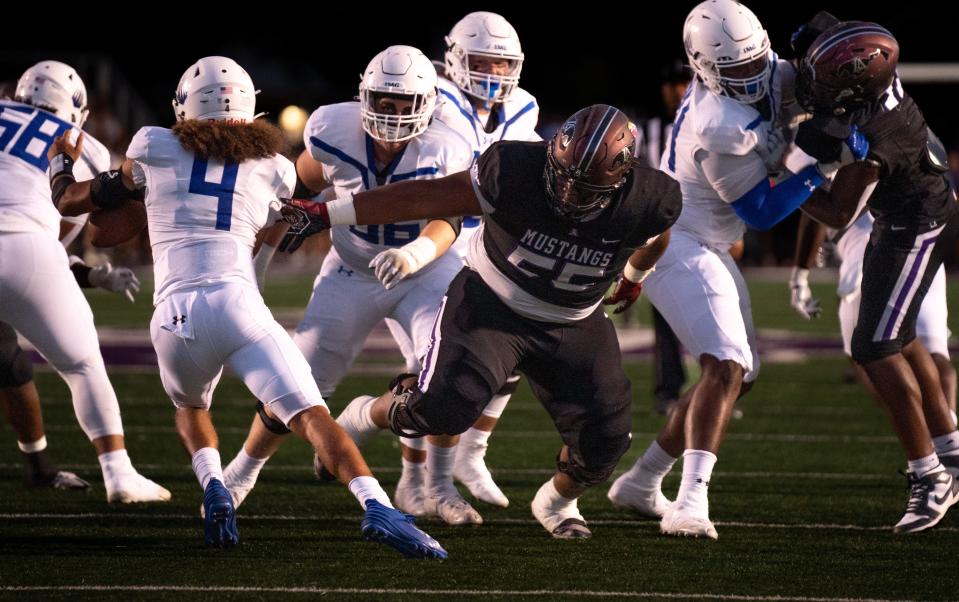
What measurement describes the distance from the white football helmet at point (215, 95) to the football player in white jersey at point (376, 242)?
17.3 inches

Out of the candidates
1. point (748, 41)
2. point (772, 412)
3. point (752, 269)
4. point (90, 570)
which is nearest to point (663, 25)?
point (752, 269)

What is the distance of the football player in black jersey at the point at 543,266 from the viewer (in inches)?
162

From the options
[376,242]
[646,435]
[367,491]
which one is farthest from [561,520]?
[646,435]

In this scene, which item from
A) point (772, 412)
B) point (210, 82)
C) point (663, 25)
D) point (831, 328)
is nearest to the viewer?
point (210, 82)

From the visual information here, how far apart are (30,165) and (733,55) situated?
8.09ft

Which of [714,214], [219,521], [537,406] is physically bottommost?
[537,406]

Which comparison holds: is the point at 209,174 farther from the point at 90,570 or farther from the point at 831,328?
the point at 831,328

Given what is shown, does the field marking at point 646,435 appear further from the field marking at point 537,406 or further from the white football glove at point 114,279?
the white football glove at point 114,279

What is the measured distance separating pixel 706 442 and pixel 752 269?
17.2 meters

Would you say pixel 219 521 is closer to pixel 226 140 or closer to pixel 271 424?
pixel 271 424

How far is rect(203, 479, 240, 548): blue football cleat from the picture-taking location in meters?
4.29

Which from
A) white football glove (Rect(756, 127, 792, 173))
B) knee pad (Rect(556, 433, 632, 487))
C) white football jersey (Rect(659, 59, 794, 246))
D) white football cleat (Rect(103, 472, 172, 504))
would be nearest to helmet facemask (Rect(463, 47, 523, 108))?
white football jersey (Rect(659, 59, 794, 246))

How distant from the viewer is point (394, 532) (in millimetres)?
4023

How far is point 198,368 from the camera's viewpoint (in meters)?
4.40
